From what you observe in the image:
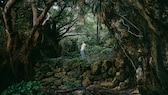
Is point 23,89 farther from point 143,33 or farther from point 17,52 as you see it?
point 143,33

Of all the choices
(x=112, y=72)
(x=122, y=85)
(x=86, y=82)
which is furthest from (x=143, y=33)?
(x=86, y=82)

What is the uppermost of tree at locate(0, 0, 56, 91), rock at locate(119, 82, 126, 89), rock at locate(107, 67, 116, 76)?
tree at locate(0, 0, 56, 91)

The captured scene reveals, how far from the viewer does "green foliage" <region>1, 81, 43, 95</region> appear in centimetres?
625

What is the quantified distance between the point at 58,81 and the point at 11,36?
312cm

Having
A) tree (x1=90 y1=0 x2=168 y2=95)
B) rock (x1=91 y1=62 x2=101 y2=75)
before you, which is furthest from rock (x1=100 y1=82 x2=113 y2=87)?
tree (x1=90 y1=0 x2=168 y2=95)

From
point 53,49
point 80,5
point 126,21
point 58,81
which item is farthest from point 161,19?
point 53,49

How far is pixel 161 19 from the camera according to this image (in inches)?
173

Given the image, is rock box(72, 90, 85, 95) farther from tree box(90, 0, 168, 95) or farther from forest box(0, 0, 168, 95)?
tree box(90, 0, 168, 95)

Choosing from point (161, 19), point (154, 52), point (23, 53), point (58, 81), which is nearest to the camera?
point (161, 19)

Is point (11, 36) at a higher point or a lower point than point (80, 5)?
lower

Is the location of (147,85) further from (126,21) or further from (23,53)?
(23,53)

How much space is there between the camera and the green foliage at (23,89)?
6.25 m

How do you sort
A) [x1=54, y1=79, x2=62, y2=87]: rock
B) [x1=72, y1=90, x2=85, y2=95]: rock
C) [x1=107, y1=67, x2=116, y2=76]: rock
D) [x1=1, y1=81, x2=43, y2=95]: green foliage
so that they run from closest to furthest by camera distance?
[x1=72, y1=90, x2=85, y2=95]: rock → [x1=1, y1=81, x2=43, y2=95]: green foliage → [x1=107, y1=67, x2=116, y2=76]: rock → [x1=54, y1=79, x2=62, y2=87]: rock

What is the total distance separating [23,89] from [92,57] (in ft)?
12.0
